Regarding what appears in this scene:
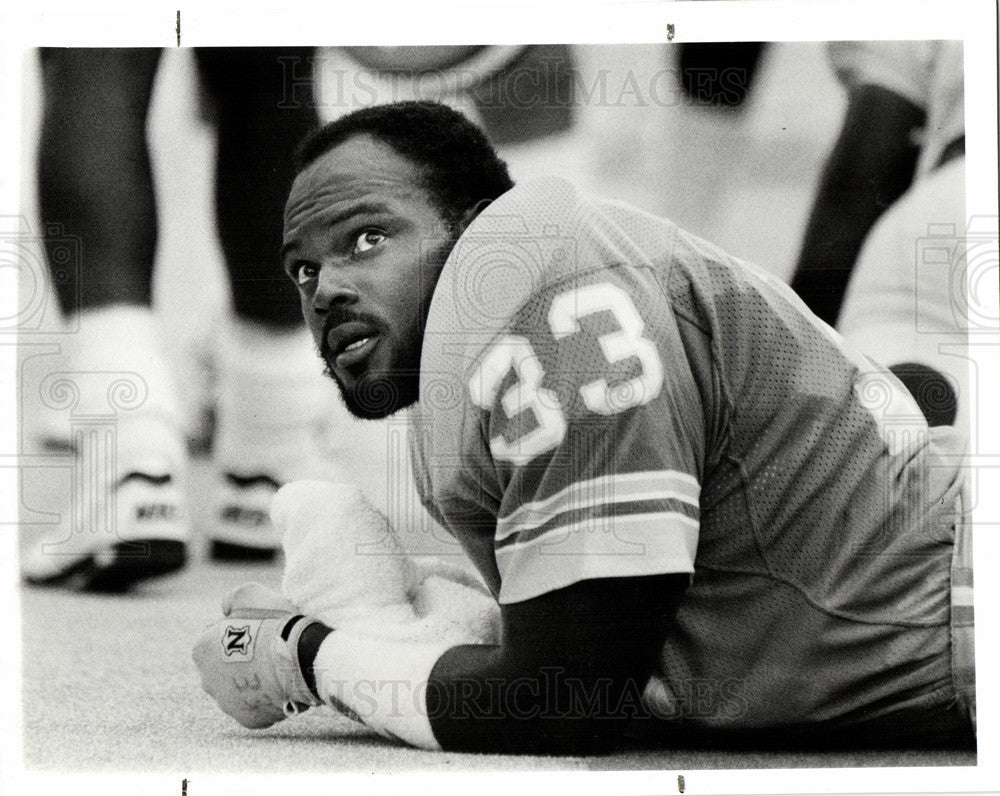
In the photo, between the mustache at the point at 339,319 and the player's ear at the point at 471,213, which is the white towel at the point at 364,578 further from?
the player's ear at the point at 471,213

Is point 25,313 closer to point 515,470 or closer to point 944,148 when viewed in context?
point 515,470

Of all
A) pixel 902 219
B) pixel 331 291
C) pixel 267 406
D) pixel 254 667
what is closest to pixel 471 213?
pixel 331 291

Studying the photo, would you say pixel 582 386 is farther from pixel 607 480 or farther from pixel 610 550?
pixel 610 550

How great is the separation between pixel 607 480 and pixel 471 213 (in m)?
0.61

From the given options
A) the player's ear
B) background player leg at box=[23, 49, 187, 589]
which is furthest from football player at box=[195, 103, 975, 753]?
background player leg at box=[23, 49, 187, 589]

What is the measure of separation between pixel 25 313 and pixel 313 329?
60cm

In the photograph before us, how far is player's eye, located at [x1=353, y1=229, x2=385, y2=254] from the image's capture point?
2.10 metres

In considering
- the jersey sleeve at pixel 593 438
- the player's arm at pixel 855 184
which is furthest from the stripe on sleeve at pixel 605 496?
the player's arm at pixel 855 184

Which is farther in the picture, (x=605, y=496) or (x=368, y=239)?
(x=368, y=239)

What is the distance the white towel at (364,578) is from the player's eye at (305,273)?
16.4 inches

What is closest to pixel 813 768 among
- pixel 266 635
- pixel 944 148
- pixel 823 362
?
pixel 823 362

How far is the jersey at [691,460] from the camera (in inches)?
77.9

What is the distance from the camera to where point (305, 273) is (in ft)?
6.99

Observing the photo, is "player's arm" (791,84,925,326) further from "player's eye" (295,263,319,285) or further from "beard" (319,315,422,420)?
"player's eye" (295,263,319,285)
